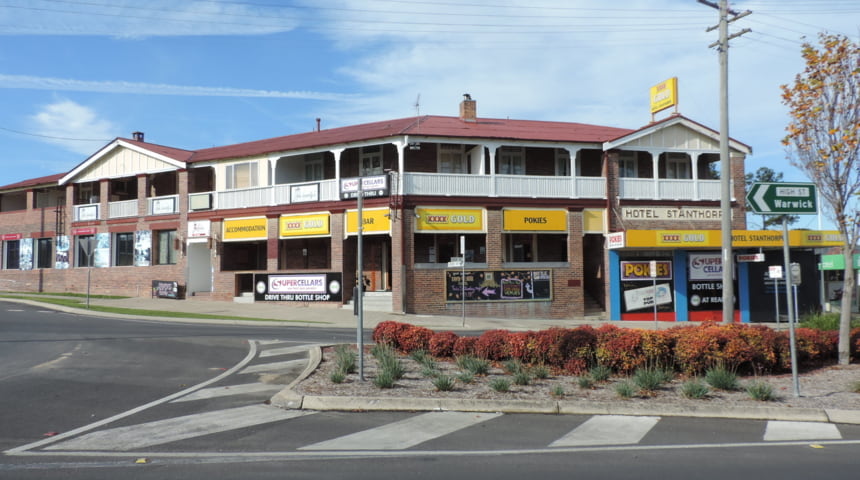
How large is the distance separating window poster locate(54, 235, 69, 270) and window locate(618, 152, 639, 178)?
93.8 feet

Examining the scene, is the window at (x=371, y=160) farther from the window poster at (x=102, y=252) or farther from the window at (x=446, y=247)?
the window poster at (x=102, y=252)

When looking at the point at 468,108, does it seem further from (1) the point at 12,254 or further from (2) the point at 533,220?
(1) the point at 12,254

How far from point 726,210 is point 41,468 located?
53.8ft

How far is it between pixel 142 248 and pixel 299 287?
32.5ft

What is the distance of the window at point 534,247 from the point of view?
93.8 ft

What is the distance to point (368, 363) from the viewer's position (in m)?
11.4

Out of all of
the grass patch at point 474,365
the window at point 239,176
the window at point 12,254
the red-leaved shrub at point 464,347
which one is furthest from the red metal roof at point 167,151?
the grass patch at point 474,365

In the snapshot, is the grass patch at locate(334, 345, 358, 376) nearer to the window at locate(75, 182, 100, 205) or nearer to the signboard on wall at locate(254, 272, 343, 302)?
the signboard on wall at locate(254, 272, 343, 302)

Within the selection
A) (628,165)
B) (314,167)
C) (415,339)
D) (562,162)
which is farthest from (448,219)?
(415,339)

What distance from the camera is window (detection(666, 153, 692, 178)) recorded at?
1172 inches

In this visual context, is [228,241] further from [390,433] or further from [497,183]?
[390,433]

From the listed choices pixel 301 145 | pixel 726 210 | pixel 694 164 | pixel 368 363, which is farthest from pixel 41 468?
pixel 694 164

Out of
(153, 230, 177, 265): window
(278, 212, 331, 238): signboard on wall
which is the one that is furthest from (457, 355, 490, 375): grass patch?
(153, 230, 177, 265): window

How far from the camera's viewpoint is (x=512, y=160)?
28.7m
